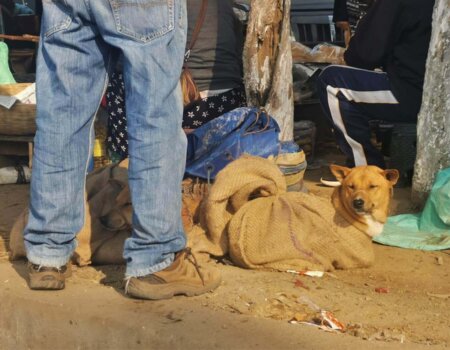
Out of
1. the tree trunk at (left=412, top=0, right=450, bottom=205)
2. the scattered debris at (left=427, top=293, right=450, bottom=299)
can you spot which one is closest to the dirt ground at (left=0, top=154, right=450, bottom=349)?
the scattered debris at (left=427, top=293, right=450, bottom=299)

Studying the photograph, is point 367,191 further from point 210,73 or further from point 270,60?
point 210,73

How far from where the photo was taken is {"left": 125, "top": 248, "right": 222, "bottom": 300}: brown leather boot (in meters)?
3.54

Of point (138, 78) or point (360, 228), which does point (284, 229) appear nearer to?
point (360, 228)

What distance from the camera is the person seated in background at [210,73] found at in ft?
20.2

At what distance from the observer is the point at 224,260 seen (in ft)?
14.3

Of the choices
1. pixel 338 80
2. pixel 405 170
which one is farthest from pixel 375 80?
pixel 405 170

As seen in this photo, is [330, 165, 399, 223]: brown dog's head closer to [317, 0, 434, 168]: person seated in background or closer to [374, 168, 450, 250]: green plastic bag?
[374, 168, 450, 250]: green plastic bag


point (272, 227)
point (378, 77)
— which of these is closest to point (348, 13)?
point (378, 77)

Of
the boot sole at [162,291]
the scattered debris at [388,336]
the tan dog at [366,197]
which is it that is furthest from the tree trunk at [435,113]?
the boot sole at [162,291]

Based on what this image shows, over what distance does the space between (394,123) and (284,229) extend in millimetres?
2160

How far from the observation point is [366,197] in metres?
4.56

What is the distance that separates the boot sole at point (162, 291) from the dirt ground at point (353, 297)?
48mm

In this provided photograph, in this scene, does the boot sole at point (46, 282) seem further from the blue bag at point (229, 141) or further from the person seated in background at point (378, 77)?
the person seated in background at point (378, 77)

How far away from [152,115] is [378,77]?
121 inches
